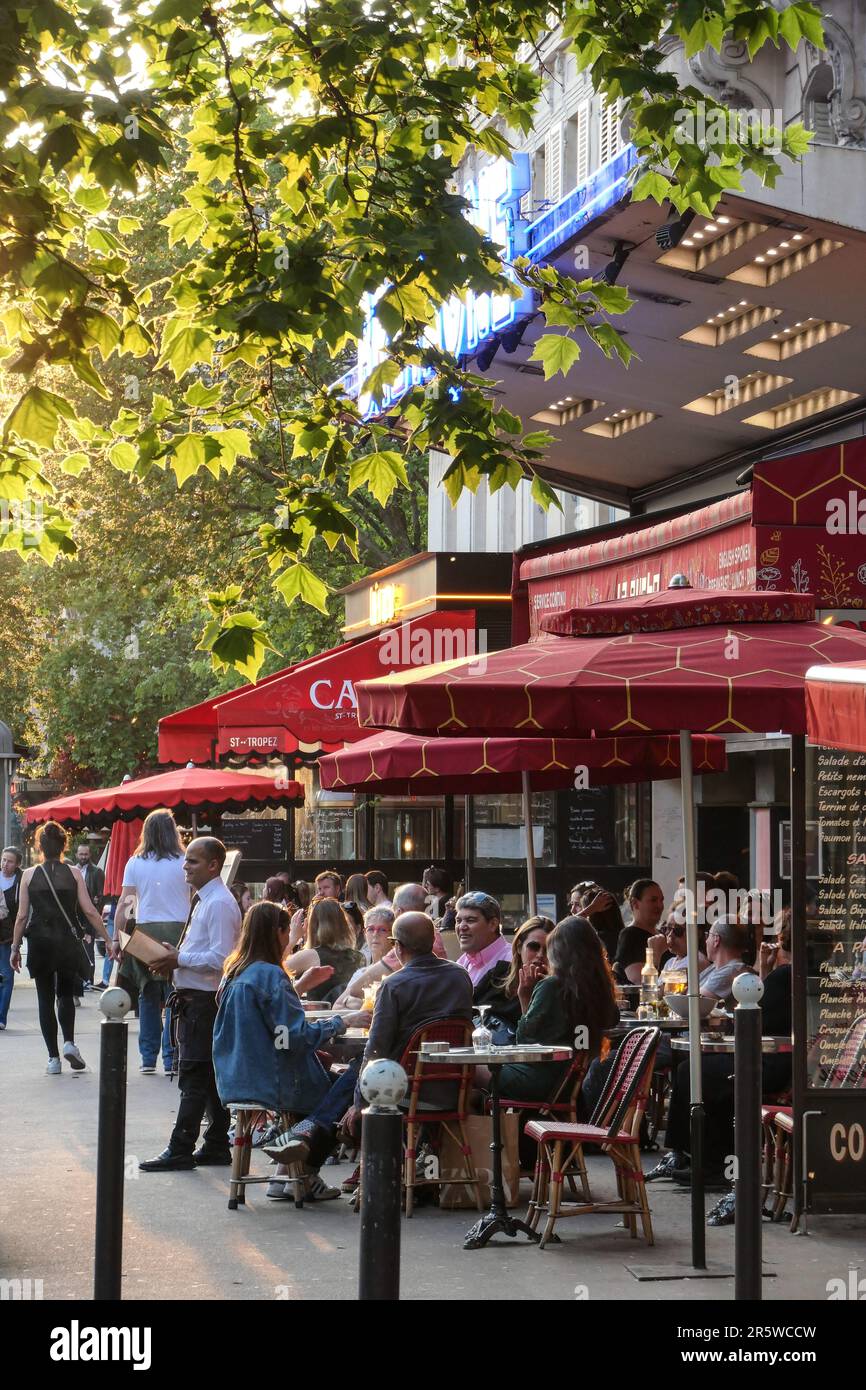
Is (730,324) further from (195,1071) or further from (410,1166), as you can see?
(410,1166)

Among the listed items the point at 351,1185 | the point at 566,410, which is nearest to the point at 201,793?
the point at 566,410

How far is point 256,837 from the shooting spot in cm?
2220

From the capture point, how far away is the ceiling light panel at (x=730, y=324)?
50.6 feet

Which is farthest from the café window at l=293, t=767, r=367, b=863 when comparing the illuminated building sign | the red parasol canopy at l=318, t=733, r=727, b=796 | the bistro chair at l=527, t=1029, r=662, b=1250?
the bistro chair at l=527, t=1029, r=662, b=1250

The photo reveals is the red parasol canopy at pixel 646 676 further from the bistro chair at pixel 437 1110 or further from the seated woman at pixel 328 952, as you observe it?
the seated woman at pixel 328 952

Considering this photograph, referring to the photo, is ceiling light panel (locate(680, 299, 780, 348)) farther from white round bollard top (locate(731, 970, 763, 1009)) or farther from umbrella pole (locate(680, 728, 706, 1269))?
white round bollard top (locate(731, 970, 763, 1009))

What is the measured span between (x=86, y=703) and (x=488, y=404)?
39252mm

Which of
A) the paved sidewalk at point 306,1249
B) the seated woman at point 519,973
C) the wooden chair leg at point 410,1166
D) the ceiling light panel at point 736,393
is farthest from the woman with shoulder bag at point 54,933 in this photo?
the ceiling light panel at point 736,393

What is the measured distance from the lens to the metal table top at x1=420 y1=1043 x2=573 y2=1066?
30.0 feet

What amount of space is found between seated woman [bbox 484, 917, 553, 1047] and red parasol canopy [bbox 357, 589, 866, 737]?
6.53 feet

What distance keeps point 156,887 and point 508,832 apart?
570 cm

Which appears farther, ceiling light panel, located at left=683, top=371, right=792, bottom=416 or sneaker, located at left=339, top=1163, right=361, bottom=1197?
ceiling light panel, located at left=683, top=371, right=792, bottom=416

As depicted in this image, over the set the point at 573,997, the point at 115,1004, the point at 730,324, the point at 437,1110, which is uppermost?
the point at 730,324
